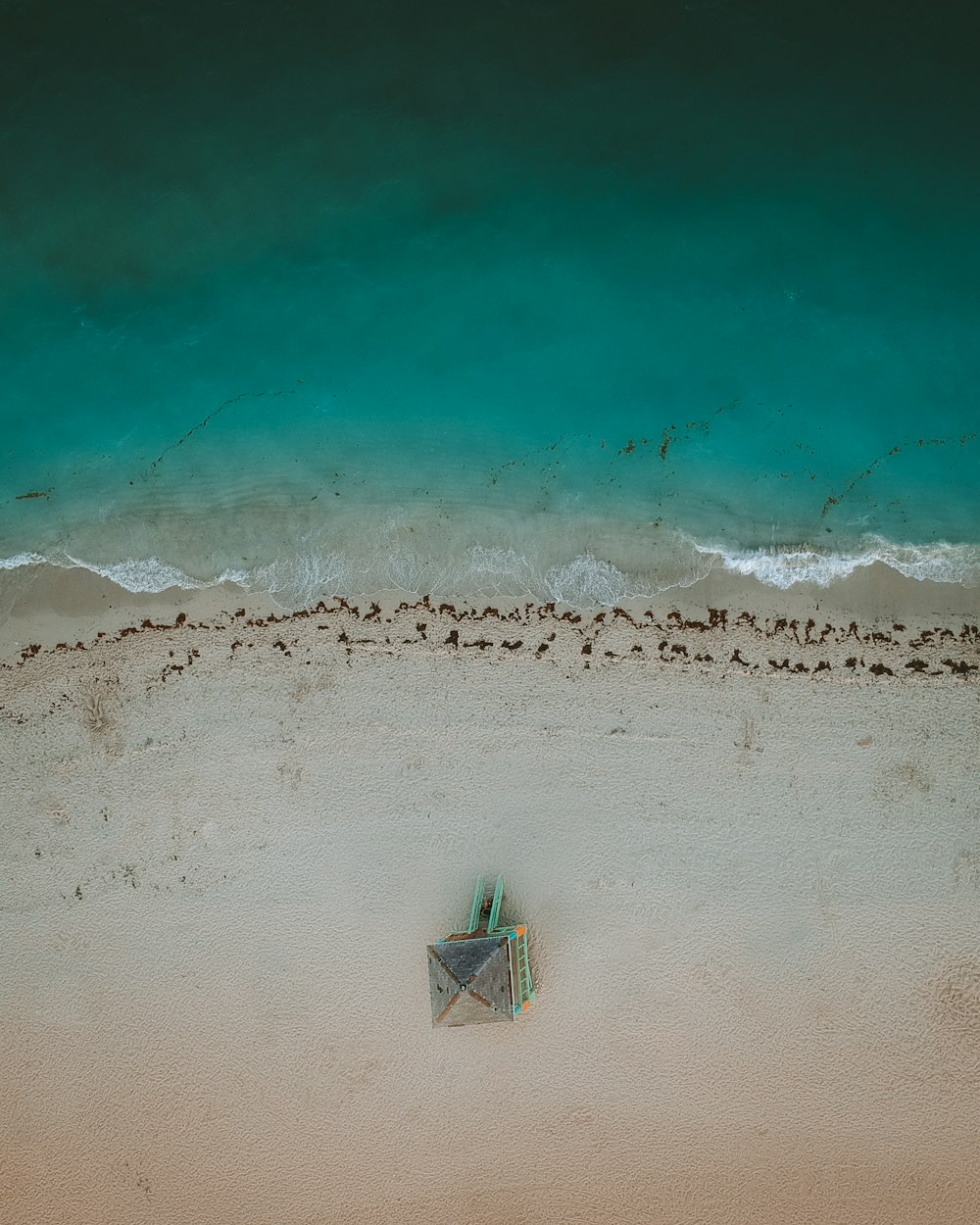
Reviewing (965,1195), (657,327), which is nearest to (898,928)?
(965,1195)

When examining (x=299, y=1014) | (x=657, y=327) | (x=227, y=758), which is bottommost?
(x=299, y=1014)

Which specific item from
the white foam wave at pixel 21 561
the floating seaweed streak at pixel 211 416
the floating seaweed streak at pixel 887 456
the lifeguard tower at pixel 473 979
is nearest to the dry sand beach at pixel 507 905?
the white foam wave at pixel 21 561

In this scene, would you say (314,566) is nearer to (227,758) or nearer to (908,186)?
(227,758)

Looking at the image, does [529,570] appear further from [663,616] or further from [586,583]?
[663,616]

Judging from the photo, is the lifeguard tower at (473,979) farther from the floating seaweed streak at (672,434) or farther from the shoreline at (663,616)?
the floating seaweed streak at (672,434)

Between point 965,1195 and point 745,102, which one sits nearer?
point 965,1195

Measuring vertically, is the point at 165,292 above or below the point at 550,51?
below

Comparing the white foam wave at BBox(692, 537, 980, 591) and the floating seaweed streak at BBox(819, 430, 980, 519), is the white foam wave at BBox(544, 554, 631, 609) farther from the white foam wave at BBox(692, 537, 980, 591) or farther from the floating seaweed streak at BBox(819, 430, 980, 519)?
the floating seaweed streak at BBox(819, 430, 980, 519)
